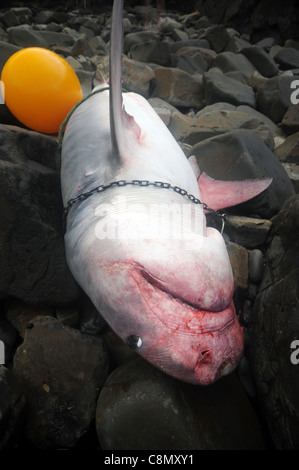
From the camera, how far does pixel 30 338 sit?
1750 mm

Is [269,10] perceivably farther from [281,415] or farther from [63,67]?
[281,415]

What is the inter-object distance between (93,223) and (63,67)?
7.05 feet

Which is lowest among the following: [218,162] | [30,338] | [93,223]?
[30,338]

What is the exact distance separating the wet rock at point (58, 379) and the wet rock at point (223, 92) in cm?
446

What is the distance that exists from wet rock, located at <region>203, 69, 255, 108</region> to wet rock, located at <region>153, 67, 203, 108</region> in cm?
15

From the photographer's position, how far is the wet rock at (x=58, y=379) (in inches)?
63.2

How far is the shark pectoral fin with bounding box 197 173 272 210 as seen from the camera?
2365 millimetres

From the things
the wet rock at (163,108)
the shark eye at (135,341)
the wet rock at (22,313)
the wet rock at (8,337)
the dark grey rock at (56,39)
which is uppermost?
the dark grey rock at (56,39)

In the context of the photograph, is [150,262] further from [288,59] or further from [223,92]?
[288,59]

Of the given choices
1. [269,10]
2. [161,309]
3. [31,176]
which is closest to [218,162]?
[31,176]

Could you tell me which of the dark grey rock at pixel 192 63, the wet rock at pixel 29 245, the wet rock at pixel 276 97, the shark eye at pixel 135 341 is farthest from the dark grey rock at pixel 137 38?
the shark eye at pixel 135 341

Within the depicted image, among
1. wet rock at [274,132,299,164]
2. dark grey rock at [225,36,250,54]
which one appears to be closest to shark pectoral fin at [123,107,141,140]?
wet rock at [274,132,299,164]

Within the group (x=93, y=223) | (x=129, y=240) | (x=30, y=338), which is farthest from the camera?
(x=30, y=338)

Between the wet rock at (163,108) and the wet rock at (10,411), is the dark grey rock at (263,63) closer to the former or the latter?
the wet rock at (163,108)
